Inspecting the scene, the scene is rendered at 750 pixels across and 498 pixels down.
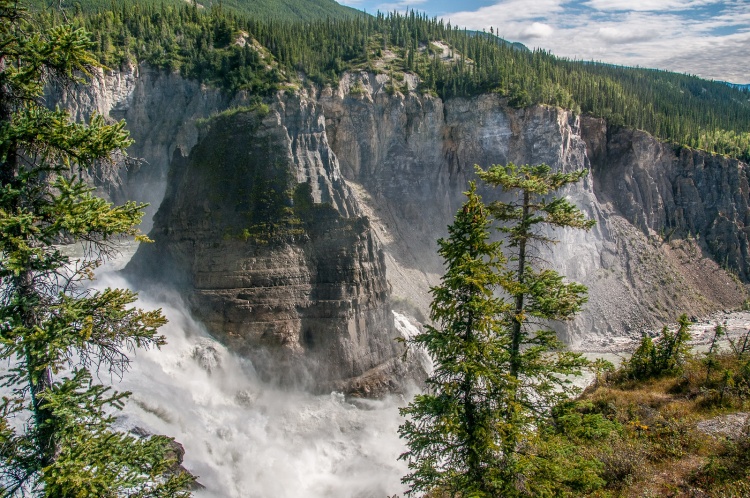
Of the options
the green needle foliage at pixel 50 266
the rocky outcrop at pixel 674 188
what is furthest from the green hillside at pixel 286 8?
the green needle foliage at pixel 50 266

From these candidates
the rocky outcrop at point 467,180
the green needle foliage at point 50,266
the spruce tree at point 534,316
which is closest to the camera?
the green needle foliage at point 50,266

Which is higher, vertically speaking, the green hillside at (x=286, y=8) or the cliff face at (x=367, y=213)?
the green hillside at (x=286, y=8)

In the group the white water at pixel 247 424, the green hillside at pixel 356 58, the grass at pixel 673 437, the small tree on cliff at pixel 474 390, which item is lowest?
the white water at pixel 247 424

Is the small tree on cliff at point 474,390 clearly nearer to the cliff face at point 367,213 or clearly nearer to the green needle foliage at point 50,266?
the green needle foliage at point 50,266

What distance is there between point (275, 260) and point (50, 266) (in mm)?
26859

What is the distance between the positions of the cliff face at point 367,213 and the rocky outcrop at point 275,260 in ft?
0.33

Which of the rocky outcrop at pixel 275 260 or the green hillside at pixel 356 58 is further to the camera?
the green hillside at pixel 356 58

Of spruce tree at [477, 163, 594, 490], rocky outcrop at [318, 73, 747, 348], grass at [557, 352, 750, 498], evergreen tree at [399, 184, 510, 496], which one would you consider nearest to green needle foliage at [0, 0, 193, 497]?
evergreen tree at [399, 184, 510, 496]

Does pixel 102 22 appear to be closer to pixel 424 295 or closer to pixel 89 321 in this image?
pixel 424 295

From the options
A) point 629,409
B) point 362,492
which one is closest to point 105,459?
point 629,409

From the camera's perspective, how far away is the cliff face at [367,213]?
33.7m

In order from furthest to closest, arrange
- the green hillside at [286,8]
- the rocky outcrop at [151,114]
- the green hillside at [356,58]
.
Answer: the green hillside at [286,8]
the green hillside at [356,58]
the rocky outcrop at [151,114]

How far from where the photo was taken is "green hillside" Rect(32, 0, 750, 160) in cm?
5019

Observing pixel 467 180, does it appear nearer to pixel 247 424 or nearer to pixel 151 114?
pixel 151 114
